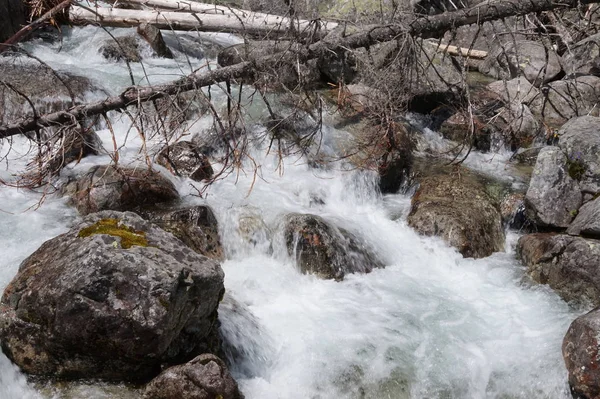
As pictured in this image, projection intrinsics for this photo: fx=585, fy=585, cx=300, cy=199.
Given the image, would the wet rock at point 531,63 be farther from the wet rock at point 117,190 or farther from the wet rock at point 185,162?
the wet rock at point 117,190

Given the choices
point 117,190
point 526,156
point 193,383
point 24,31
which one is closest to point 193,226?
point 117,190

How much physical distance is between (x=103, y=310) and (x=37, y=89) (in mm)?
6459

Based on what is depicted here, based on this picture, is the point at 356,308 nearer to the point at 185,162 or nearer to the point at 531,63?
the point at 185,162

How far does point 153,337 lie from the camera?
4387mm

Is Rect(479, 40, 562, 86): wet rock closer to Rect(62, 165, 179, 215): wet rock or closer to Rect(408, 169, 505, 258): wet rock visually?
Rect(408, 169, 505, 258): wet rock

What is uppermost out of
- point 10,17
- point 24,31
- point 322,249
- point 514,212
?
point 24,31

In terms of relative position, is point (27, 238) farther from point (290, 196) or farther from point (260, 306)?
point (290, 196)

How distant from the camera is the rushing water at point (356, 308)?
16.9 feet

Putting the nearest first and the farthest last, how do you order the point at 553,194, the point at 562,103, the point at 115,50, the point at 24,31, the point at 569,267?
the point at 24,31
the point at 569,267
the point at 553,194
the point at 562,103
the point at 115,50

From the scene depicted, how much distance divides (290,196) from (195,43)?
6776 mm

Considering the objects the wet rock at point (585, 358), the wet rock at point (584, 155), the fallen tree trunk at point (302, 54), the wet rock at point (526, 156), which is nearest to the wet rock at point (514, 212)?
the wet rock at point (584, 155)

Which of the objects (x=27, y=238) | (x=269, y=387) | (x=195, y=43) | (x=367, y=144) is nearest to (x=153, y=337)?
(x=269, y=387)

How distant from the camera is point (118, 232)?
4879mm

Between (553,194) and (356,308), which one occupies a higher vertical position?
(553,194)
